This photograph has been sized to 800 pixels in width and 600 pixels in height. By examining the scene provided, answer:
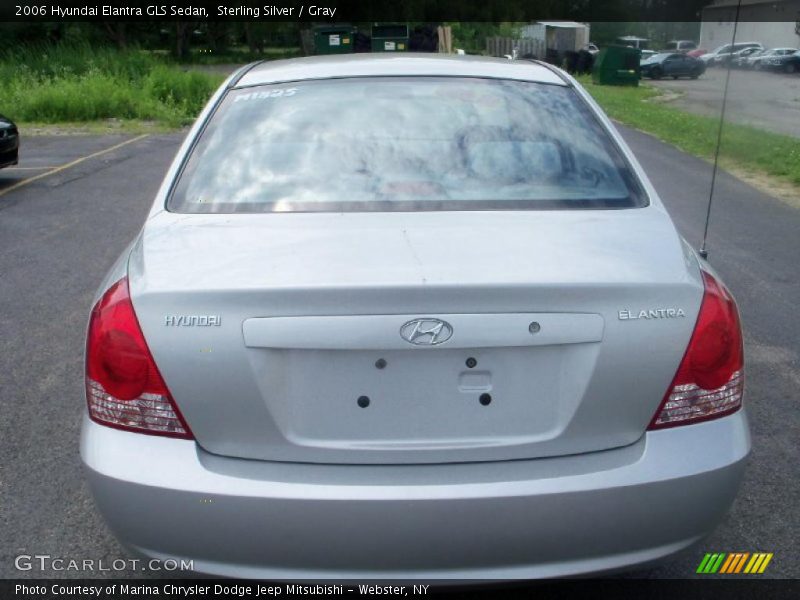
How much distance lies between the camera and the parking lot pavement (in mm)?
21805

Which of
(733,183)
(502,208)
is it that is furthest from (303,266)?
(733,183)

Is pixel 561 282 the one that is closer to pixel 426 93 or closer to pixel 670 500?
pixel 670 500

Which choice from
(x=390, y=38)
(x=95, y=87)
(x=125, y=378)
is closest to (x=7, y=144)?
(x=125, y=378)

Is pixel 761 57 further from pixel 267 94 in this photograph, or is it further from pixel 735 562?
pixel 735 562

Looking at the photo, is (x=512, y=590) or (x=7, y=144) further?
(x=7, y=144)

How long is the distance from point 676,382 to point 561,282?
1.34 feet

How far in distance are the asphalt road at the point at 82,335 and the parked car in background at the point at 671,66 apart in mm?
32310

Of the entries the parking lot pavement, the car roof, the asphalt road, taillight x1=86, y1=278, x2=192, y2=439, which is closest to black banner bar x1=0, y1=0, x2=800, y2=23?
the parking lot pavement

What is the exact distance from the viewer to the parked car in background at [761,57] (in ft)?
125

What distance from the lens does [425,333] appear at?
223cm

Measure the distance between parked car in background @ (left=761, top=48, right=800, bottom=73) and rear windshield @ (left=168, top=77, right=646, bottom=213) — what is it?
125 feet

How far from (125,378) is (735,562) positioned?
2.10 m

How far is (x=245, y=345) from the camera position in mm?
2240

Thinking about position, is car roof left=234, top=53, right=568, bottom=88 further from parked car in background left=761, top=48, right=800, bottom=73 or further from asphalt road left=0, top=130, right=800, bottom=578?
parked car in background left=761, top=48, right=800, bottom=73
